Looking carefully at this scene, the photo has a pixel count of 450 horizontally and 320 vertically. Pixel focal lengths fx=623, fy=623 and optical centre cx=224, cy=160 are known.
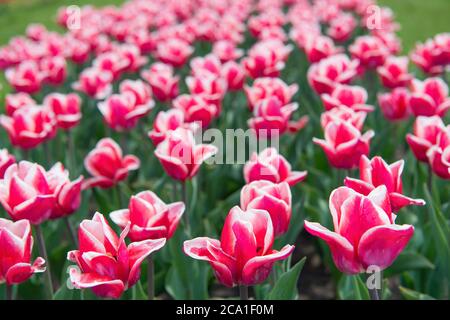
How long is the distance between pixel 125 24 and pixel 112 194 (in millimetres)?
3352

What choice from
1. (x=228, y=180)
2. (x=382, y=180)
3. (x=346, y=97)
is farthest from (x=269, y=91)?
(x=382, y=180)

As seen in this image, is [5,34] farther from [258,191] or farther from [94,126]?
[258,191]

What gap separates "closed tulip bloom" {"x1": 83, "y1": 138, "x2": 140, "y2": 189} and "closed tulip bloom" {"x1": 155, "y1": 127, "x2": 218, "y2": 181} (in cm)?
28

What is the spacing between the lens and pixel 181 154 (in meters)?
2.30

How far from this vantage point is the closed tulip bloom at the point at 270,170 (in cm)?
208

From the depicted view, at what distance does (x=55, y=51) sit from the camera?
5266 millimetres

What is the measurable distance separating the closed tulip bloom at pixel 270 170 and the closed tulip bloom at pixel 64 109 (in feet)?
4.88

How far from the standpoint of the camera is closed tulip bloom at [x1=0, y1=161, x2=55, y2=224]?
1.94 meters

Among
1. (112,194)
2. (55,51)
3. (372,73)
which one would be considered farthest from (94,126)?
(372,73)

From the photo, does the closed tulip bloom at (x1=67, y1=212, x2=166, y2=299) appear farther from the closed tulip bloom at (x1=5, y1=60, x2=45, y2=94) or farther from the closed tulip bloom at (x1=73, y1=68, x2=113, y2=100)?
the closed tulip bloom at (x1=5, y1=60, x2=45, y2=94)

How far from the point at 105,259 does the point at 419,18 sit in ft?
30.9

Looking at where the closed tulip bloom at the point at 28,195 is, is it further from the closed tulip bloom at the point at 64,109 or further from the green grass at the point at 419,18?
the green grass at the point at 419,18

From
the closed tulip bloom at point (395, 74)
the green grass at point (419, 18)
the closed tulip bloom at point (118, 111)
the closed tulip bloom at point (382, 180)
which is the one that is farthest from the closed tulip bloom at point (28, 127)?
the green grass at point (419, 18)

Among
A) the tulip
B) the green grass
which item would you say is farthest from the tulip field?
the green grass
